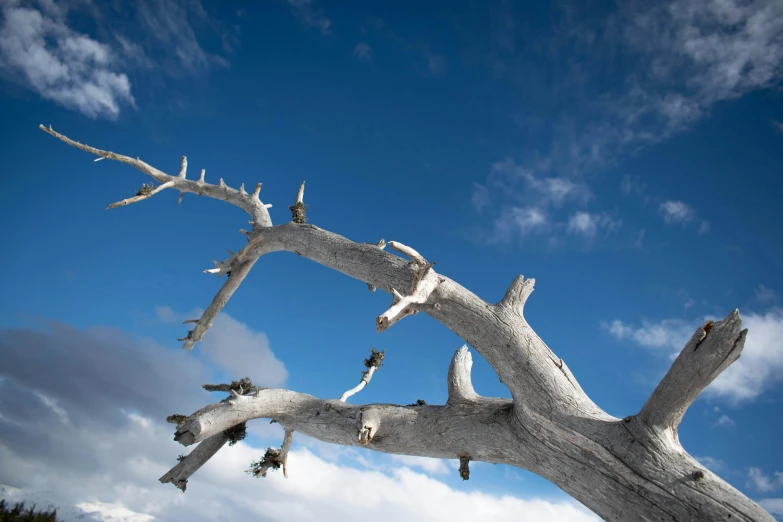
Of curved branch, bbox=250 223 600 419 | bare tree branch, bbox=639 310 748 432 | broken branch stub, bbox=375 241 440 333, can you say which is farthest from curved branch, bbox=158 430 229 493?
bare tree branch, bbox=639 310 748 432

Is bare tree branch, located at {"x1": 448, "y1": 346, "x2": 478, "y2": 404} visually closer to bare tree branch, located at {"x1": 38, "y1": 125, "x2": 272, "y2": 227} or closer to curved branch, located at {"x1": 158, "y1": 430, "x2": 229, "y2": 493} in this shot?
curved branch, located at {"x1": 158, "y1": 430, "x2": 229, "y2": 493}

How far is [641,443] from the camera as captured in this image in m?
4.57

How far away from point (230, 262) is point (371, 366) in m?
3.52

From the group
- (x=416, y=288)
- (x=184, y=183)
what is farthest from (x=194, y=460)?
(x=184, y=183)

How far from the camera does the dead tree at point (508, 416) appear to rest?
427 centimetres

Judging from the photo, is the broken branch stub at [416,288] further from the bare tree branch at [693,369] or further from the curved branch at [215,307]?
the curved branch at [215,307]

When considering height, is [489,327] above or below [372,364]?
below

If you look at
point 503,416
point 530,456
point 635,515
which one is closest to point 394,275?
point 503,416

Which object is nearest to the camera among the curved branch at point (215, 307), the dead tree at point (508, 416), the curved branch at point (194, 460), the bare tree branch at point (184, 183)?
the dead tree at point (508, 416)

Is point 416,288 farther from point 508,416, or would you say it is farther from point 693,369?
point 693,369

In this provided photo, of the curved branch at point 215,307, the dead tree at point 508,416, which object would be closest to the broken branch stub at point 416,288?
the dead tree at point 508,416

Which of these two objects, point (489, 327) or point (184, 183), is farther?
Result: point (184, 183)

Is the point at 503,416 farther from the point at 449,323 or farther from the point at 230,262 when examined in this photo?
the point at 230,262

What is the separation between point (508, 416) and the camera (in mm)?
5668
